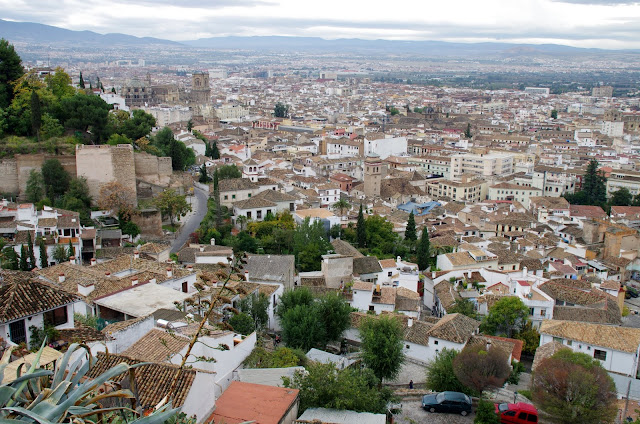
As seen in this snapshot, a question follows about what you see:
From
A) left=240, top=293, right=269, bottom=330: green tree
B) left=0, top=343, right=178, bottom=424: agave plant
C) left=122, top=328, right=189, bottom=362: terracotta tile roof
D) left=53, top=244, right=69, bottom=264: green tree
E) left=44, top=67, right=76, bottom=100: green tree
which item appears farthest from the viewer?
left=44, top=67, right=76, bottom=100: green tree

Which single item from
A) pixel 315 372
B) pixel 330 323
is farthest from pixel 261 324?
pixel 315 372

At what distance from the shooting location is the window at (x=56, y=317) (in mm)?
7049

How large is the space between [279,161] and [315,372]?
92.6ft

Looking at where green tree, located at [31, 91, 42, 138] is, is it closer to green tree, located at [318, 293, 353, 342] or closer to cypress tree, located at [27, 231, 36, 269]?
cypress tree, located at [27, 231, 36, 269]

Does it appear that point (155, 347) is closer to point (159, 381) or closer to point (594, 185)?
point (159, 381)

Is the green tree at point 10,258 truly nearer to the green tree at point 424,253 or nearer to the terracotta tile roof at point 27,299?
the terracotta tile roof at point 27,299

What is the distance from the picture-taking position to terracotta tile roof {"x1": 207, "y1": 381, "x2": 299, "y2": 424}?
6.04 meters

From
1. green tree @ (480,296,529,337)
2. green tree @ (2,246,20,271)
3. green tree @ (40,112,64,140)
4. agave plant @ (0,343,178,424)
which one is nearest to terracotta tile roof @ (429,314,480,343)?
green tree @ (480,296,529,337)

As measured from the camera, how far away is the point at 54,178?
1752 cm

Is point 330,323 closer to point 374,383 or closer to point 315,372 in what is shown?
point 374,383

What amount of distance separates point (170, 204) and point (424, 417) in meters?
11.9

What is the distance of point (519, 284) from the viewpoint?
15.2 m

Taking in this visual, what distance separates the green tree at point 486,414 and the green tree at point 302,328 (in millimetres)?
3363

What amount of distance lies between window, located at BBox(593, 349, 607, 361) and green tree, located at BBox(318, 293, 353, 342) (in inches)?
197
